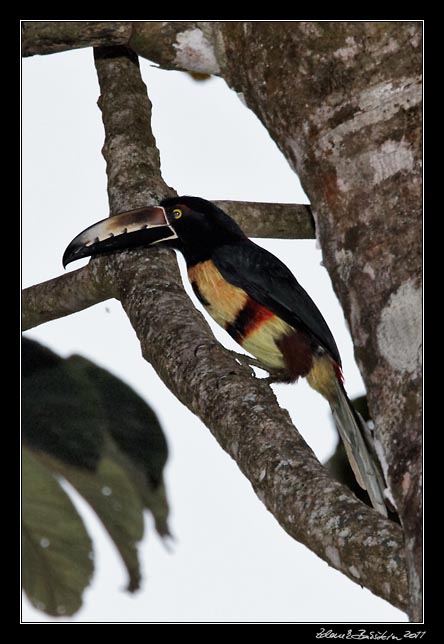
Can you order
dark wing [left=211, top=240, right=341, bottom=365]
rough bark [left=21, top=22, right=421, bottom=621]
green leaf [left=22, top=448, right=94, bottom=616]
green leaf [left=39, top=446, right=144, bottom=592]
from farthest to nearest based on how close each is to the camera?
1. dark wing [left=211, top=240, right=341, bottom=365]
2. green leaf [left=39, top=446, right=144, bottom=592]
3. green leaf [left=22, top=448, right=94, bottom=616]
4. rough bark [left=21, top=22, right=421, bottom=621]

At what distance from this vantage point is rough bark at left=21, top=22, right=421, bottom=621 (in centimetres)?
214

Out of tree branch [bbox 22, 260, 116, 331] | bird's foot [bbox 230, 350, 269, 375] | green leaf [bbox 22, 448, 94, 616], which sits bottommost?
green leaf [bbox 22, 448, 94, 616]

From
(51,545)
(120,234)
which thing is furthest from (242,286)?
(51,545)

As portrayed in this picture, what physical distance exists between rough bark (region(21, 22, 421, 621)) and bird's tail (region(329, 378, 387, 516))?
0.81 m

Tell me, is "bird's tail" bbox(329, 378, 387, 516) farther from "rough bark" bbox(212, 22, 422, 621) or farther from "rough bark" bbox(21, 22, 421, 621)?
"rough bark" bbox(212, 22, 422, 621)

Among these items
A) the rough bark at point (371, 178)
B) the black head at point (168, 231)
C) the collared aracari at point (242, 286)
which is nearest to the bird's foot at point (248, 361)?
the collared aracari at point (242, 286)

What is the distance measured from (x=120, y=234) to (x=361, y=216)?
5.34ft

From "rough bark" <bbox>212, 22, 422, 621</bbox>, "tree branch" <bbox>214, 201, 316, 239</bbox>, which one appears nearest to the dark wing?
"tree branch" <bbox>214, 201, 316, 239</bbox>

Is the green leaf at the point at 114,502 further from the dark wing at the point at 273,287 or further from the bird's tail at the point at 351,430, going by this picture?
the dark wing at the point at 273,287

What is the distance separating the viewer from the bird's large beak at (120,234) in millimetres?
3768

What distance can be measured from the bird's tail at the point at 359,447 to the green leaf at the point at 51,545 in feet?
3.41

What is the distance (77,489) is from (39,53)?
1435 mm

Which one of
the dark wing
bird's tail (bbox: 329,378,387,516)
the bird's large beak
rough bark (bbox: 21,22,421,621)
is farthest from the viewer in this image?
the dark wing

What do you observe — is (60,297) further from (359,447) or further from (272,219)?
(359,447)
